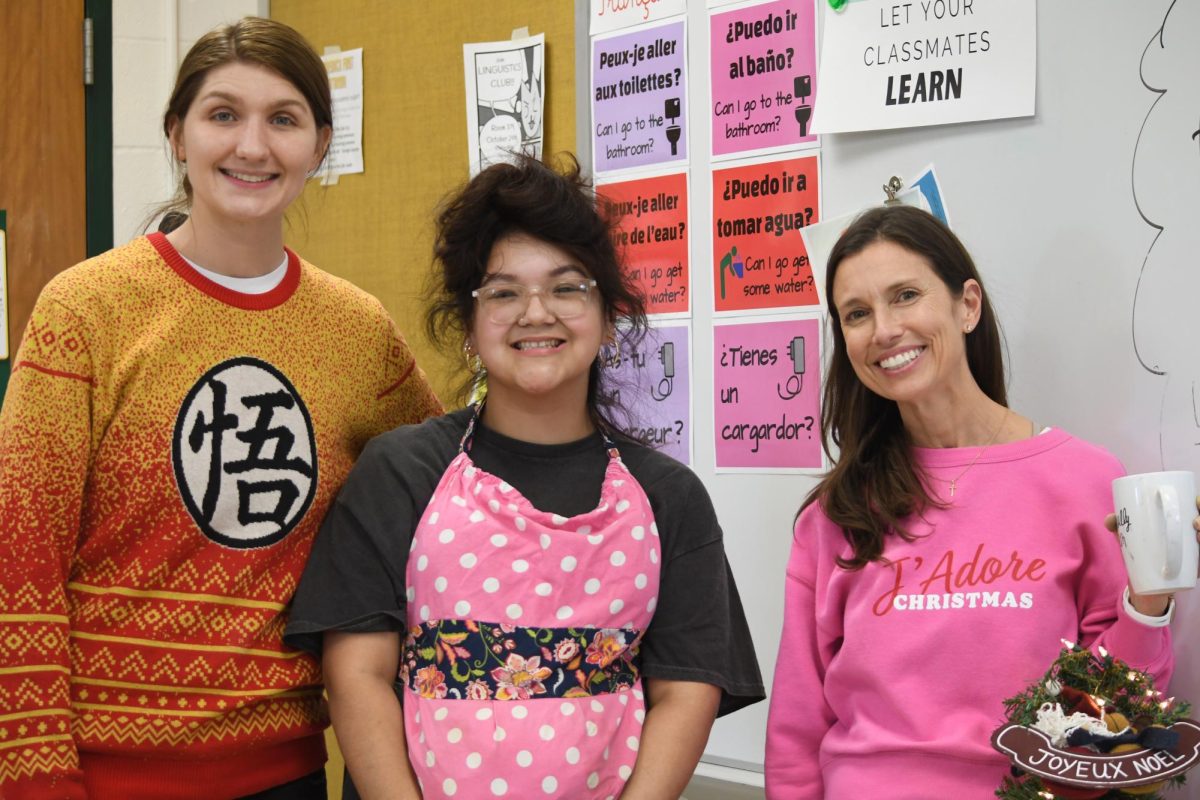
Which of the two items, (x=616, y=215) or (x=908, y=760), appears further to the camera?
(x=616, y=215)

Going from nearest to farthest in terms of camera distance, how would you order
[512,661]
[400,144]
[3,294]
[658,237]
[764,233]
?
[512,661], [764,233], [658,237], [400,144], [3,294]

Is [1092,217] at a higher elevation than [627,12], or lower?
lower

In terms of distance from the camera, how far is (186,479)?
53.5 inches

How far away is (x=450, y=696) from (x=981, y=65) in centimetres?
100

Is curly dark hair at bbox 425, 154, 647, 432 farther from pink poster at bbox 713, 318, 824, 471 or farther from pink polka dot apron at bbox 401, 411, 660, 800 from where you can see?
pink poster at bbox 713, 318, 824, 471

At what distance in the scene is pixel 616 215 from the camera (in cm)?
153

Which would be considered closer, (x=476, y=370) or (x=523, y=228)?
(x=523, y=228)

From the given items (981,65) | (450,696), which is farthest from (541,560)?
(981,65)

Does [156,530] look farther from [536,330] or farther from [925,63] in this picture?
[925,63]

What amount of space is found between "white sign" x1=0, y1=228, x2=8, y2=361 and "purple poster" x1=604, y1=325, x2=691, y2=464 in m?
1.55

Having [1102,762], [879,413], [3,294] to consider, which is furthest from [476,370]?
[3,294]

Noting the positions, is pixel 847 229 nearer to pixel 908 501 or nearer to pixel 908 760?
pixel 908 501

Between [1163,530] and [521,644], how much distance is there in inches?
26.1

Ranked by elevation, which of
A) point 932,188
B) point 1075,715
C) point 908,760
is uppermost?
point 932,188
